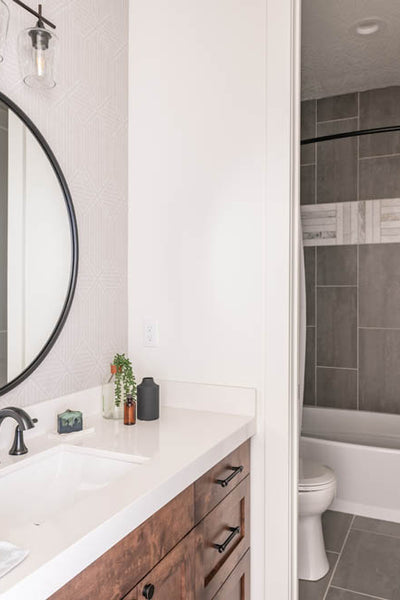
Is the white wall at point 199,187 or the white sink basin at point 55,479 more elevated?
the white wall at point 199,187

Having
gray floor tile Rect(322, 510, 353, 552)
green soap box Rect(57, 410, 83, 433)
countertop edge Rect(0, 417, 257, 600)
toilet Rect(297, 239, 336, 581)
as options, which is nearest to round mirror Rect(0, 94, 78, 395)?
green soap box Rect(57, 410, 83, 433)

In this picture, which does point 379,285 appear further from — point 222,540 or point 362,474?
point 222,540

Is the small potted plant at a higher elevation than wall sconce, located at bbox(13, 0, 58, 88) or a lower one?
lower

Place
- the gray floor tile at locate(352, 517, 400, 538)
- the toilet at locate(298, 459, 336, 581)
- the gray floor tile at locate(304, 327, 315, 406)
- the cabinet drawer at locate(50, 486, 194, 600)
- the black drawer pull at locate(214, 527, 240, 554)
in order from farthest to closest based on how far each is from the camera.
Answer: the gray floor tile at locate(304, 327, 315, 406)
the gray floor tile at locate(352, 517, 400, 538)
the toilet at locate(298, 459, 336, 581)
the black drawer pull at locate(214, 527, 240, 554)
the cabinet drawer at locate(50, 486, 194, 600)

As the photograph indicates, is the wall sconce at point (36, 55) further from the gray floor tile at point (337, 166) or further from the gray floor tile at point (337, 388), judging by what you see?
the gray floor tile at point (337, 388)

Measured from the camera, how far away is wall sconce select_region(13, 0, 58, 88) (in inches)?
53.1

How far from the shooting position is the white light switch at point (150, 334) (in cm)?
187

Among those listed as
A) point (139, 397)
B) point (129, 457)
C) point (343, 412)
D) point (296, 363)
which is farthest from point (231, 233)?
point (343, 412)

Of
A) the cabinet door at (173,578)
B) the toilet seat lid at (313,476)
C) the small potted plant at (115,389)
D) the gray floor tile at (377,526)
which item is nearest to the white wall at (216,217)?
the small potted plant at (115,389)

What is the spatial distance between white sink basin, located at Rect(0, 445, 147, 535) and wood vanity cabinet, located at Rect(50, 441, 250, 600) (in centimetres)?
17

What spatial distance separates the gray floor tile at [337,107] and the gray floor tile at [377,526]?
2.66 meters

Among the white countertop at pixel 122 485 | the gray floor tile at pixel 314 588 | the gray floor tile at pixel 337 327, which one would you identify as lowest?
the gray floor tile at pixel 314 588

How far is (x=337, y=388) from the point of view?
11.7 feet

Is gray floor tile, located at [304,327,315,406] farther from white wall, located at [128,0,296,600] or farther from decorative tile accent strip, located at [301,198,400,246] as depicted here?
white wall, located at [128,0,296,600]
